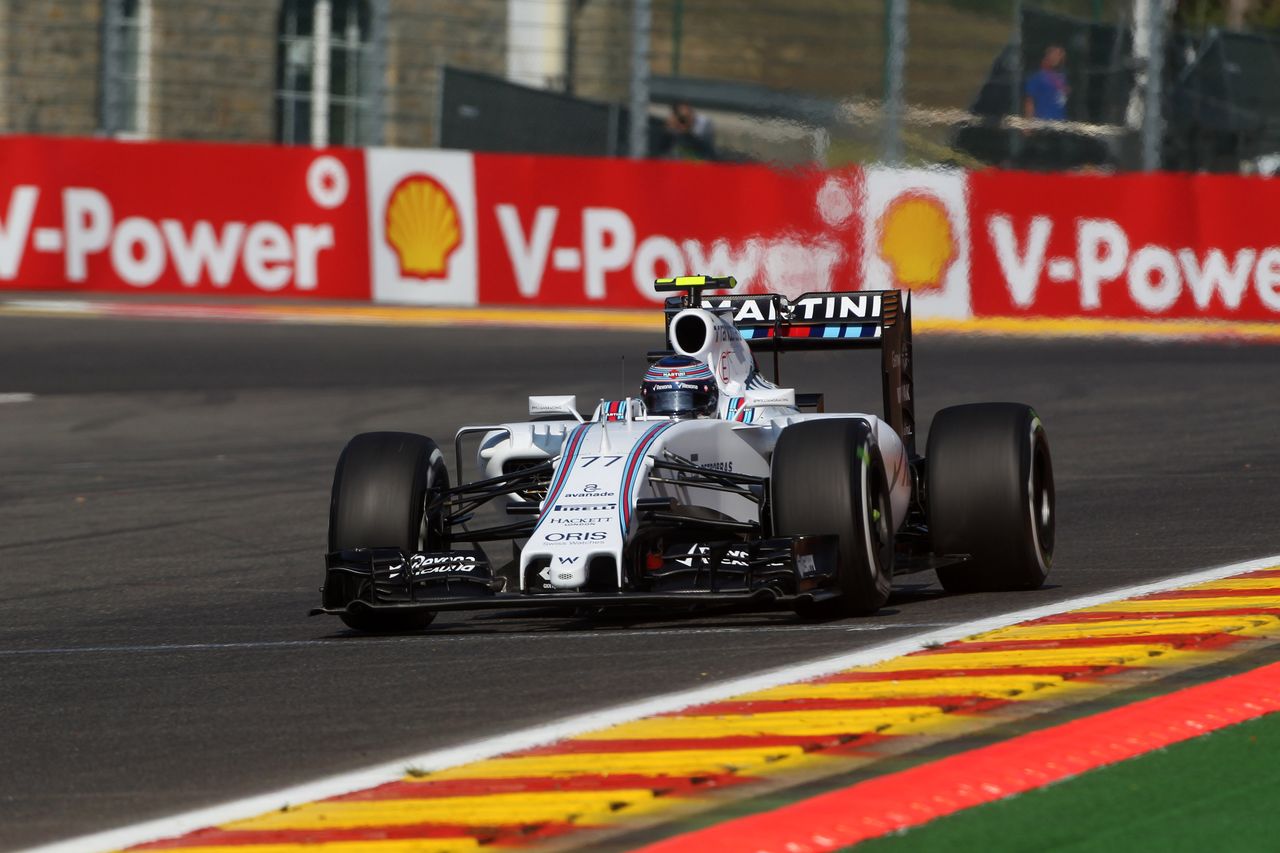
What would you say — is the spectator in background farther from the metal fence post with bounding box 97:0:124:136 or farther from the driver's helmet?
the driver's helmet

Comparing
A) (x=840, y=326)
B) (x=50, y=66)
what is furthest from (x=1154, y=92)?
(x=840, y=326)

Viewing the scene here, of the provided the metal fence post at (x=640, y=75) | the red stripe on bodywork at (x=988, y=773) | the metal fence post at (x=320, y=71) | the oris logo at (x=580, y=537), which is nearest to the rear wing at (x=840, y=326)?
the oris logo at (x=580, y=537)

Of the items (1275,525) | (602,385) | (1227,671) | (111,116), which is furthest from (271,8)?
(1227,671)

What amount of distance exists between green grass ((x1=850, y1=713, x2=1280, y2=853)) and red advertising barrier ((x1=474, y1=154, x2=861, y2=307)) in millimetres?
15887

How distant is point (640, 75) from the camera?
74.1ft

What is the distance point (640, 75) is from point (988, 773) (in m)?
18.0

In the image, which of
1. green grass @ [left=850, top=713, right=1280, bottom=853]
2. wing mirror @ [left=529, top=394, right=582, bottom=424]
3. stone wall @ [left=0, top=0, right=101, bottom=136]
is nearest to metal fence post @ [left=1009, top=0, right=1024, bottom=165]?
stone wall @ [left=0, top=0, right=101, bottom=136]

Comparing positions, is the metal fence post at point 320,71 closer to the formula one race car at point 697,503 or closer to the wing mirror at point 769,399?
the formula one race car at point 697,503

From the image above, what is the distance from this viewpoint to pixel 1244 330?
1970 cm

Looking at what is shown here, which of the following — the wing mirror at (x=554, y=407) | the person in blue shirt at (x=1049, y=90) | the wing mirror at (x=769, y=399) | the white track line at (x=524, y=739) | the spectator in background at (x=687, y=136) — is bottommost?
the white track line at (x=524, y=739)

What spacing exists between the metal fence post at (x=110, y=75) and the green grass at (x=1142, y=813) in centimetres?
1826

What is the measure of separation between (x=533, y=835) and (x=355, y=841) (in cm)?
38

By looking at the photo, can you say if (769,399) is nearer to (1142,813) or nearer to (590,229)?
(1142,813)

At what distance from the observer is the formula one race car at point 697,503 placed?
7.34m
